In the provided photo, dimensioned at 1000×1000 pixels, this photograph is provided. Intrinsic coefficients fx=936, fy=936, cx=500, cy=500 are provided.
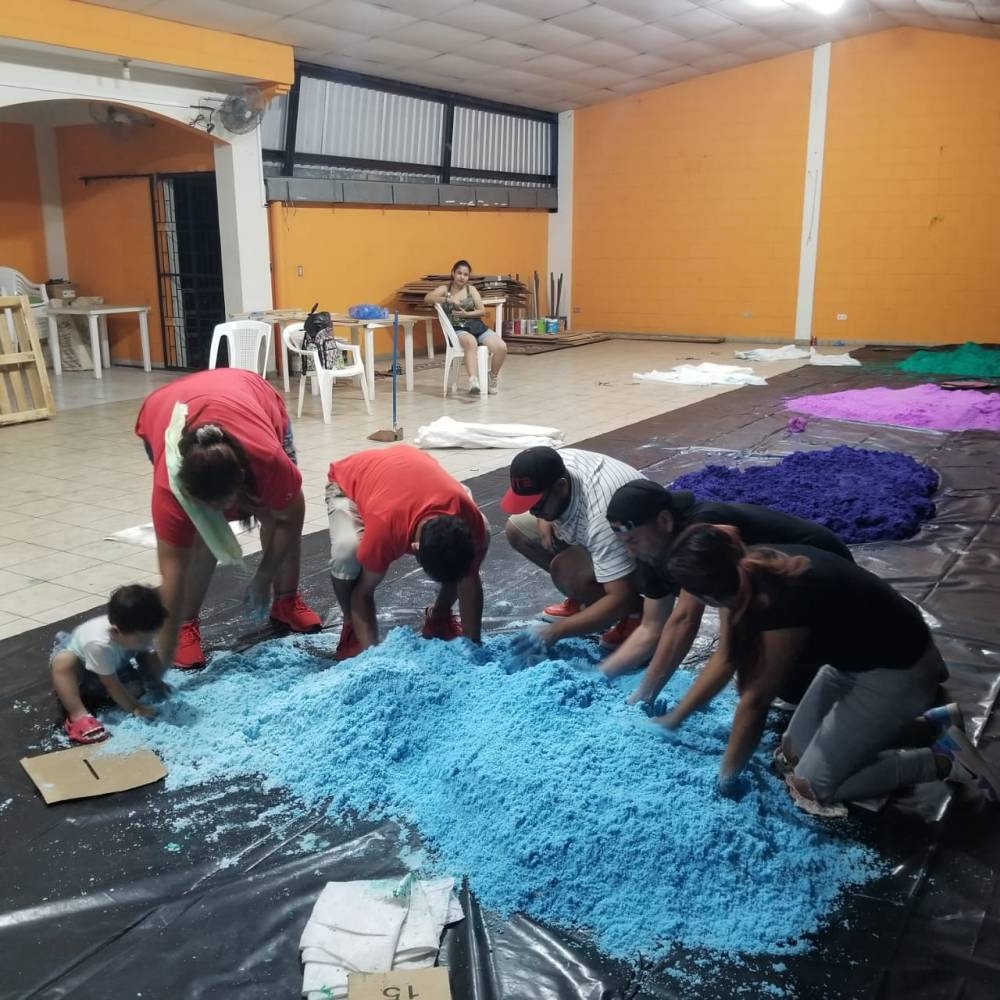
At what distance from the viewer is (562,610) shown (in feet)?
10.4

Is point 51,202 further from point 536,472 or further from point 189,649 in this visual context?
point 536,472

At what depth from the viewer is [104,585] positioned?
11.6 ft

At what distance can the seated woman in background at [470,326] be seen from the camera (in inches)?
311

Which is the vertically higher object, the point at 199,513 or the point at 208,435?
the point at 208,435

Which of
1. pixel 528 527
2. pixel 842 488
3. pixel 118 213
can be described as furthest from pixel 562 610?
pixel 118 213

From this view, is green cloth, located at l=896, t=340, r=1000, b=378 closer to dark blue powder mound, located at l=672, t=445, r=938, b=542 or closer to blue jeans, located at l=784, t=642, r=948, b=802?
dark blue powder mound, located at l=672, t=445, r=938, b=542

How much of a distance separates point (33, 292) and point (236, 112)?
2.82m

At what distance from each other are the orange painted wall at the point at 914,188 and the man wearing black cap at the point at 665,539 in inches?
368

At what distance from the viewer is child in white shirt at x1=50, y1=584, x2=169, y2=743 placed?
2.32 m

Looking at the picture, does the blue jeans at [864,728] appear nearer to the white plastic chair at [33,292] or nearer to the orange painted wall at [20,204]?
the white plastic chair at [33,292]

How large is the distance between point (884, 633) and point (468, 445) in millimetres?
4122

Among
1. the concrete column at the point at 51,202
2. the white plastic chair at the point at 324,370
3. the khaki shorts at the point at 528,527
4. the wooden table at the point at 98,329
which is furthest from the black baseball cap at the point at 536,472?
the concrete column at the point at 51,202

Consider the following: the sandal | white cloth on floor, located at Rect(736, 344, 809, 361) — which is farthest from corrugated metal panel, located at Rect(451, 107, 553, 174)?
the sandal

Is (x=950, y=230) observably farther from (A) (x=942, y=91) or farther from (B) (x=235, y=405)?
(B) (x=235, y=405)
